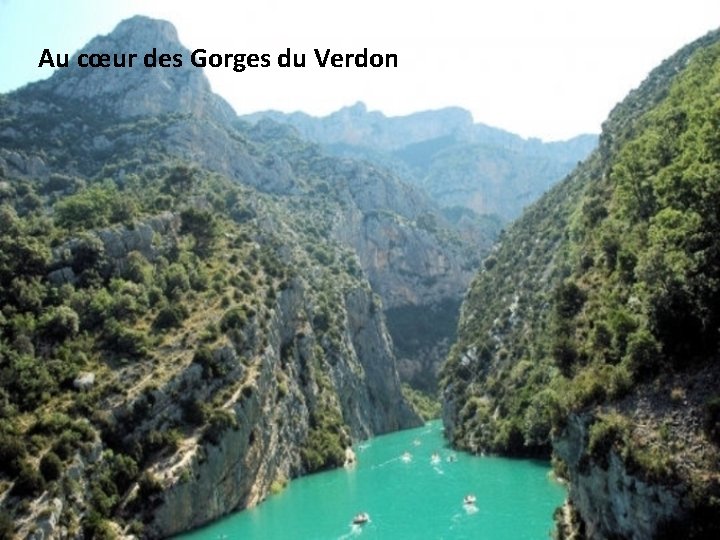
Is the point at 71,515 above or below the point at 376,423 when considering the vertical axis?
above

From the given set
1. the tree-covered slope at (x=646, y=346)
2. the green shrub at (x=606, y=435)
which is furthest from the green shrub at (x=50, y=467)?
the green shrub at (x=606, y=435)

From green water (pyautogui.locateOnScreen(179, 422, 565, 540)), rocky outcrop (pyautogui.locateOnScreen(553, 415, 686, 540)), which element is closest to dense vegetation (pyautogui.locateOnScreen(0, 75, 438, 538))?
green water (pyautogui.locateOnScreen(179, 422, 565, 540))

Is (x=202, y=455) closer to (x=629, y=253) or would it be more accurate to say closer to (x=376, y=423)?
(x=629, y=253)

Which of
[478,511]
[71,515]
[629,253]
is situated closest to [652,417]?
[629,253]

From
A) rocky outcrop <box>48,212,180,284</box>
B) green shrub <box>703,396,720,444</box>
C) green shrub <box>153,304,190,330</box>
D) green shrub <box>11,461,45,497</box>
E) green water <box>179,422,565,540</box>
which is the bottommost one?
green water <box>179,422,565,540</box>

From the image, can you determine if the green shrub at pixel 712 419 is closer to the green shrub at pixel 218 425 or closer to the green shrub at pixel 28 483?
the green shrub at pixel 28 483

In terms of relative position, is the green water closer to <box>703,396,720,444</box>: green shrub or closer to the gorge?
the gorge

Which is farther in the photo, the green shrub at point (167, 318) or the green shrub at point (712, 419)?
the green shrub at point (167, 318)

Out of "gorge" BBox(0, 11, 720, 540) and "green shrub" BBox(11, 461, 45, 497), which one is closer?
"gorge" BBox(0, 11, 720, 540)

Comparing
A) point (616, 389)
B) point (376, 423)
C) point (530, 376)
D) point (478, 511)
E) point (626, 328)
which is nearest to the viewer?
point (616, 389)
